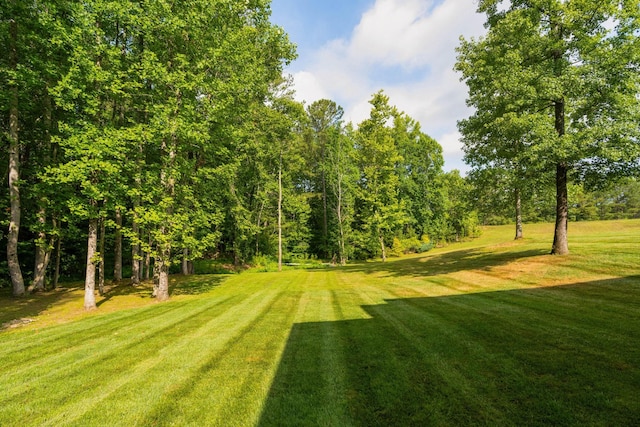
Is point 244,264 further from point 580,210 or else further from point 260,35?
point 580,210

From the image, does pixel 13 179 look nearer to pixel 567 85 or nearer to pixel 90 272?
pixel 90 272

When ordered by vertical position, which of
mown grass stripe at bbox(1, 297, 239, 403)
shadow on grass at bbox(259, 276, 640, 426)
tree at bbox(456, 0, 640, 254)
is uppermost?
tree at bbox(456, 0, 640, 254)

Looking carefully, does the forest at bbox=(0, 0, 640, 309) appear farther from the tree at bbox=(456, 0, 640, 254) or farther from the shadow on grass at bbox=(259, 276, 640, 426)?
the shadow on grass at bbox=(259, 276, 640, 426)

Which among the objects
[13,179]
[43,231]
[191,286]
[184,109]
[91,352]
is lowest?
[191,286]

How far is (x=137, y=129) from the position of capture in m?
12.3

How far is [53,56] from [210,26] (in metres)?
6.97

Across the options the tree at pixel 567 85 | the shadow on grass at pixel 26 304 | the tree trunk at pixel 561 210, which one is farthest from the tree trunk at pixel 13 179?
the tree trunk at pixel 561 210

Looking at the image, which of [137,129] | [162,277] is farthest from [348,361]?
[137,129]

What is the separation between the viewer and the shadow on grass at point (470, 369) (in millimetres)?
3777

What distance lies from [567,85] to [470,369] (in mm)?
13453

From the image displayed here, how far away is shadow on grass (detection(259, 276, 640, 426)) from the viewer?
3777 mm

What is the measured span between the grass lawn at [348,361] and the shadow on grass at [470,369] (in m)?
0.03

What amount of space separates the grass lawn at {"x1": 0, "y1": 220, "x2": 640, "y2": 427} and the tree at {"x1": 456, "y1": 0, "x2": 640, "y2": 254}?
469cm

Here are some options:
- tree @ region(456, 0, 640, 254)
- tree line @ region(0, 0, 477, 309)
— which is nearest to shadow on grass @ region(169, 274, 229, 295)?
tree line @ region(0, 0, 477, 309)
